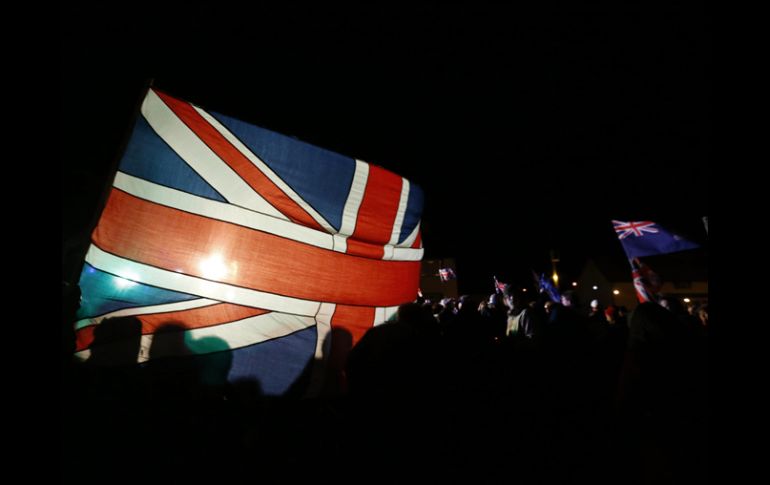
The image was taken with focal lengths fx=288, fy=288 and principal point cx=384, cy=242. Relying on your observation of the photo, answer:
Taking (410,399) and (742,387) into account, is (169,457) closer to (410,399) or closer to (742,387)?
(410,399)

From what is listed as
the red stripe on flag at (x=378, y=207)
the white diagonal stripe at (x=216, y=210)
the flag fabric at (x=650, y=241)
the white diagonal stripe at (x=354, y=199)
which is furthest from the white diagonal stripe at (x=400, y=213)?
the flag fabric at (x=650, y=241)

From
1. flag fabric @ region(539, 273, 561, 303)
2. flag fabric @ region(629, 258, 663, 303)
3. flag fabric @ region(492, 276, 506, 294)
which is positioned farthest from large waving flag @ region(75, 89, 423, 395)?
flag fabric @ region(539, 273, 561, 303)

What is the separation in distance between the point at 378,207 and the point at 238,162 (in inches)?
76.4

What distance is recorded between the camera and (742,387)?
1672 millimetres

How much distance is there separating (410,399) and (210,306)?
2.16 metres

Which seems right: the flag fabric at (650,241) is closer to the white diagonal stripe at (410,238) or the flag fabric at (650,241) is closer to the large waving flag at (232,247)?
the white diagonal stripe at (410,238)

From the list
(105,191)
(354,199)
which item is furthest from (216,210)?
(354,199)

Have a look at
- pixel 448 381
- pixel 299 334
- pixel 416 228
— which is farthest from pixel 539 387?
pixel 299 334

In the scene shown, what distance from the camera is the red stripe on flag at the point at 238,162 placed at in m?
3.06

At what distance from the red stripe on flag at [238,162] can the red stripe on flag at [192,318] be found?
48.1 inches

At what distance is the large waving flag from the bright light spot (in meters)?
0.01

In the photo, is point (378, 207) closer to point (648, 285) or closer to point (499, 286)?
point (648, 285)

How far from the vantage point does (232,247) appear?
312 centimetres

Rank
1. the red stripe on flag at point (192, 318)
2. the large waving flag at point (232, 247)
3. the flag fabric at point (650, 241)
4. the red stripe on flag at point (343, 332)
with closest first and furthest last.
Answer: the red stripe on flag at point (192, 318)
the large waving flag at point (232, 247)
the red stripe on flag at point (343, 332)
the flag fabric at point (650, 241)
